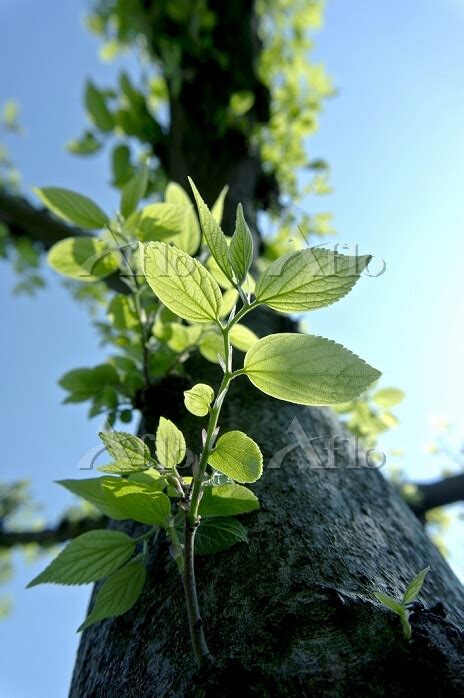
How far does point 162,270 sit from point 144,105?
2441mm

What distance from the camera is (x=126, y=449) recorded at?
0.57 m

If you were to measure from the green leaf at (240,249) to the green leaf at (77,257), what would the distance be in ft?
1.56

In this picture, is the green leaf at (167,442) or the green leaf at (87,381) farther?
the green leaf at (87,381)

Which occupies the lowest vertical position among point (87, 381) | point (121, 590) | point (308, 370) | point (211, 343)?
point (121, 590)

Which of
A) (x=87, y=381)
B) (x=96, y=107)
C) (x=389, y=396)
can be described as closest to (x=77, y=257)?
(x=87, y=381)

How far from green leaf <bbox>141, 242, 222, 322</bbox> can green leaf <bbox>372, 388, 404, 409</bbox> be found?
1.02m

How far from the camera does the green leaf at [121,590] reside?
0.68 metres

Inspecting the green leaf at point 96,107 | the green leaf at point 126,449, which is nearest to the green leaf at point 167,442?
the green leaf at point 126,449

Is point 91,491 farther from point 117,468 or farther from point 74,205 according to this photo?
point 74,205

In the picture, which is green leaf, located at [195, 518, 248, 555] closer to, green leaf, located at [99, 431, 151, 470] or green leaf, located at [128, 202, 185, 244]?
green leaf, located at [99, 431, 151, 470]

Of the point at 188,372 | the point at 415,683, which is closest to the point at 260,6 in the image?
the point at 188,372

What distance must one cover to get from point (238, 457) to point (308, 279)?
0.20m

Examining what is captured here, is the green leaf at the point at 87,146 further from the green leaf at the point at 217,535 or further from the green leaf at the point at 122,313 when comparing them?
the green leaf at the point at 217,535

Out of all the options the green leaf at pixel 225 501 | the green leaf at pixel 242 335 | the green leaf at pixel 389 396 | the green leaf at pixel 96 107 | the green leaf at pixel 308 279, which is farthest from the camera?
the green leaf at pixel 96 107
